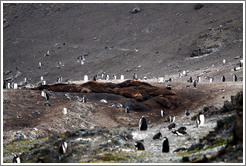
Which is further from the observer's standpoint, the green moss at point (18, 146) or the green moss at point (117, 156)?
the green moss at point (18, 146)

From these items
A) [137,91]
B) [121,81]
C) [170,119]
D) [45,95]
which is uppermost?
[121,81]

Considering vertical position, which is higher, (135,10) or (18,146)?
(135,10)

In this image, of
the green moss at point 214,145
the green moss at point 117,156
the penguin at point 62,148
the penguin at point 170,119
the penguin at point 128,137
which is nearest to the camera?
the green moss at point 214,145

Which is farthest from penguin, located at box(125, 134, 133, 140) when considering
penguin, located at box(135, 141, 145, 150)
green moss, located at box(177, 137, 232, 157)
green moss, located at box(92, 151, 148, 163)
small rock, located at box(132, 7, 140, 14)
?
small rock, located at box(132, 7, 140, 14)

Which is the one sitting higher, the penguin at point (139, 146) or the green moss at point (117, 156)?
the penguin at point (139, 146)

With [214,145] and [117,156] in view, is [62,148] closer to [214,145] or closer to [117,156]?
[117,156]

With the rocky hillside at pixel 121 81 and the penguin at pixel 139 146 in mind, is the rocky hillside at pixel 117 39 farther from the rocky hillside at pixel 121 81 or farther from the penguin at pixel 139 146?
the penguin at pixel 139 146

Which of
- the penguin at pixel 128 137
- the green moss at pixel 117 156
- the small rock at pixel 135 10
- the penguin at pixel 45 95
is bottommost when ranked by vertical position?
the green moss at pixel 117 156

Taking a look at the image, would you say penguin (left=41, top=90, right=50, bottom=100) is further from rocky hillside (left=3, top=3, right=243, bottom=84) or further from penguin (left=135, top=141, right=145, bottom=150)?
rocky hillside (left=3, top=3, right=243, bottom=84)

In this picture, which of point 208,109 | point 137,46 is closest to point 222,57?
point 137,46

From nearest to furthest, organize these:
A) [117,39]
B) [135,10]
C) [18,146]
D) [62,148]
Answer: [62,148]
[18,146]
[117,39]
[135,10]

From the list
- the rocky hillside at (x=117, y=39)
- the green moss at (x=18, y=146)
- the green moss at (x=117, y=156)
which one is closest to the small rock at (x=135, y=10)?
the rocky hillside at (x=117, y=39)

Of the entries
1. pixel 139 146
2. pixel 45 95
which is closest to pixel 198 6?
pixel 45 95

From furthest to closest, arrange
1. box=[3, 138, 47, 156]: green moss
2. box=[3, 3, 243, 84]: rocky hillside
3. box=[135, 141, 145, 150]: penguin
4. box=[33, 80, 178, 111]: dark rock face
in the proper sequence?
box=[3, 3, 243, 84]: rocky hillside
box=[33, 80, 178, 111]: dark rock face
box=[3, 138, 47, 156]: green moss
box=[135, 141, 145, 150]: penguin
